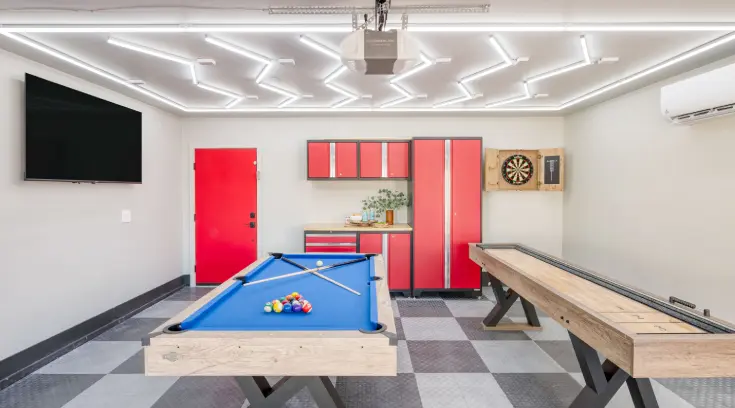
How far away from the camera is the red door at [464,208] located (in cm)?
474

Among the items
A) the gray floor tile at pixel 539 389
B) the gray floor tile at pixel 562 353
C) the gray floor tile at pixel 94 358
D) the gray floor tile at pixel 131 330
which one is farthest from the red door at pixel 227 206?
the gray floor tile at pixel 562 353

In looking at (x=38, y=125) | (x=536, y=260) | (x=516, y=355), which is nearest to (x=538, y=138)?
(x=536, y=260)

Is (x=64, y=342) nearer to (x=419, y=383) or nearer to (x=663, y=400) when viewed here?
(x=419, y=383)

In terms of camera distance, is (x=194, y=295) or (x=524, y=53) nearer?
(x=524, y=53)

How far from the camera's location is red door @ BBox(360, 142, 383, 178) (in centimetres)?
489

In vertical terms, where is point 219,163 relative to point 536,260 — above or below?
above

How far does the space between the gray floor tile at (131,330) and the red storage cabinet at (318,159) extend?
2599mm

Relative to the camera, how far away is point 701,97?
2846 millimetres

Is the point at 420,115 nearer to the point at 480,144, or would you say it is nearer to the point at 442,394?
the point at 480,144

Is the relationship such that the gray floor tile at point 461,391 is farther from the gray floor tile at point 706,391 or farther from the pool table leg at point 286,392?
the gray floor tile at point 706,391

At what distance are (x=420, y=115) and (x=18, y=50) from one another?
4325 millimetres

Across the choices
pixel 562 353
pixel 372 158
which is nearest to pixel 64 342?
pixel 372 158

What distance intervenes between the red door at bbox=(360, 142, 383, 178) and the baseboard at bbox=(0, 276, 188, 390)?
330cm

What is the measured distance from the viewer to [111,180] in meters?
3.57
